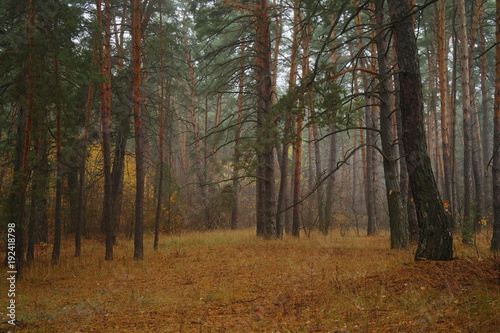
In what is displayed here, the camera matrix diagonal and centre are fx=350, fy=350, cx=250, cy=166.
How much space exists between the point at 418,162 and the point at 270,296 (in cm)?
333

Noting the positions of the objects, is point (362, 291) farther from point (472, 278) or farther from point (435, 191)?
point (435, 191)

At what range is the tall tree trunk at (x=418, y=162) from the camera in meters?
5.67

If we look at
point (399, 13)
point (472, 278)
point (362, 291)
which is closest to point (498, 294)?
point (472, 278)

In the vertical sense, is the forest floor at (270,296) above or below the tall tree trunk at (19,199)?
below

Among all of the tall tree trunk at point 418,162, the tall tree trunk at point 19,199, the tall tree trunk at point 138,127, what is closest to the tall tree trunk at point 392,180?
the tall tree trunk at point 418,162

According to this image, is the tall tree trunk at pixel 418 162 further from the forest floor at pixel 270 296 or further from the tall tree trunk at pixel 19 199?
the tall tree trunk at pixel 19 199

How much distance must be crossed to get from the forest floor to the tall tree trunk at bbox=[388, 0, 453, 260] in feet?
1.18

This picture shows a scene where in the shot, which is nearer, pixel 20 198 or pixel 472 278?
pixel 472 278

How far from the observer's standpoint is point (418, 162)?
5.91 metres

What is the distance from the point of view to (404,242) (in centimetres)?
955

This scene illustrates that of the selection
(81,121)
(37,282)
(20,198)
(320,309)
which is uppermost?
(81,121)

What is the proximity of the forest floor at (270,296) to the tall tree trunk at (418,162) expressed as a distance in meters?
0.36

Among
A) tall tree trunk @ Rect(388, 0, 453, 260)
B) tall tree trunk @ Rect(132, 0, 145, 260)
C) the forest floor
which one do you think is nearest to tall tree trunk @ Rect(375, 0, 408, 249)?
the forest floor

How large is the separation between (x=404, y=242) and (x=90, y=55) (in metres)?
9.94
